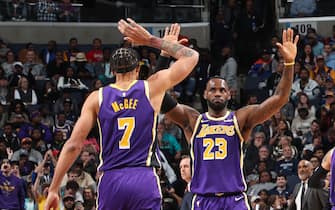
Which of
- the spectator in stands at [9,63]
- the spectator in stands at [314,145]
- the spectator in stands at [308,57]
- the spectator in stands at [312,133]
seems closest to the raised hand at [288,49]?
the spectator in stands at [314,145]

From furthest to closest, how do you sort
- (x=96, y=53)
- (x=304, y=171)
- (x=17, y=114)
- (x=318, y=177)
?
(x=96, y=53)
(x=17, y=114)
(x=304, y=171)
(x=318, y=177)

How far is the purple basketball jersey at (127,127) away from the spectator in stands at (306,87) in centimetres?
1138

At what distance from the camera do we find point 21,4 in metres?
21.8

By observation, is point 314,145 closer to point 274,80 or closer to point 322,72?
point 322,72

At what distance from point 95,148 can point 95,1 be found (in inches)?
242

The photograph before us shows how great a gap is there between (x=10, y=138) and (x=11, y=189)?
7.76 ft

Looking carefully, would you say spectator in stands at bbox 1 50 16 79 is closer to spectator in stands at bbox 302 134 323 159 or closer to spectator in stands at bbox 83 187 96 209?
spectator in stands at bbox 83 187 96 209

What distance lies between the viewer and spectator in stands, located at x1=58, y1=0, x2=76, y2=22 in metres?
22.2

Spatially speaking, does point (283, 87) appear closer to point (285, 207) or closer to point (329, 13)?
point (285, 207)

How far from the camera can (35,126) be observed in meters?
18.6

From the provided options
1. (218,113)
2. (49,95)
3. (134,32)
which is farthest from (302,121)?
(134,32)

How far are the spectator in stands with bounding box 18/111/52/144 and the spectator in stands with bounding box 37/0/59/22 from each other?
3.94 metres

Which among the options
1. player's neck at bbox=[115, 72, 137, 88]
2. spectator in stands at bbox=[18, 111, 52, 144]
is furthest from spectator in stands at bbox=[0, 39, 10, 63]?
player's neck at bbox=[115, 72, 137, 88]

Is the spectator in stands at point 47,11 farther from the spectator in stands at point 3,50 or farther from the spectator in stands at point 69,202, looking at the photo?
the spectator in stands at point 69,202
